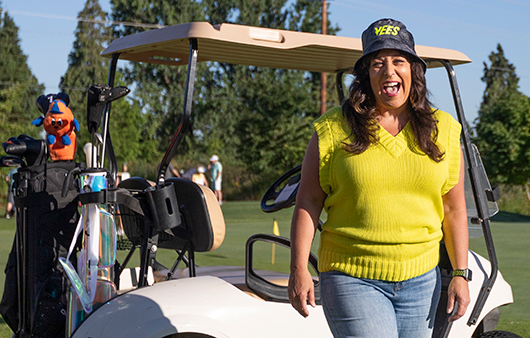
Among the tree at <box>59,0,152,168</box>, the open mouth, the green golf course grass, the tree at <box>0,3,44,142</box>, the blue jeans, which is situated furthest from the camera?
the tree at <box>59,0,152,168</box>

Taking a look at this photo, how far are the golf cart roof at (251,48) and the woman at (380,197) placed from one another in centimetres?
72

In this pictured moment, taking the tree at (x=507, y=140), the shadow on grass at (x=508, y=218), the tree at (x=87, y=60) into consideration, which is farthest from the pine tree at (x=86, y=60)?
the shadow on grass at (x=508, y=218)

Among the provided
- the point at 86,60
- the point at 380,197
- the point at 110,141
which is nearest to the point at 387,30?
the point at 380,197

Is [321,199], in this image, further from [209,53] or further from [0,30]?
[0,30]

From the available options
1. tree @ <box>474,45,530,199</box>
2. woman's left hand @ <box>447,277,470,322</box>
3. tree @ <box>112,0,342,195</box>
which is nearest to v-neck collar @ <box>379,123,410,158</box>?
woman's left hand @ <box>447,277,470,322</box>

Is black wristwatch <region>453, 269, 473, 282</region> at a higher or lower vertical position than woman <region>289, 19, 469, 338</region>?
lower

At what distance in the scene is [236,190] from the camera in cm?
3027

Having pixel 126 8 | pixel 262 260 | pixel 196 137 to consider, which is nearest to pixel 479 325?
pixel 262 260

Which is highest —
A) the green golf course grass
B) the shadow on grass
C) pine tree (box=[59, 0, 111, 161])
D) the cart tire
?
pine tree (box=[59, 0, 111, 161])

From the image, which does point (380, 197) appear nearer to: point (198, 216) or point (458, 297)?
point (458, 297)

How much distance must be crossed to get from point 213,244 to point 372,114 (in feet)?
A: 4.06

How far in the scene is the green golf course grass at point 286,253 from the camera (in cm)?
568

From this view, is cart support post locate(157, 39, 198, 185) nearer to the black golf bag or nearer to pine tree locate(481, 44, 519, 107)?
the black golf bag

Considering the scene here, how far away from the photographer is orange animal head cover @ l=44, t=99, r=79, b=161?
355 centimetres
